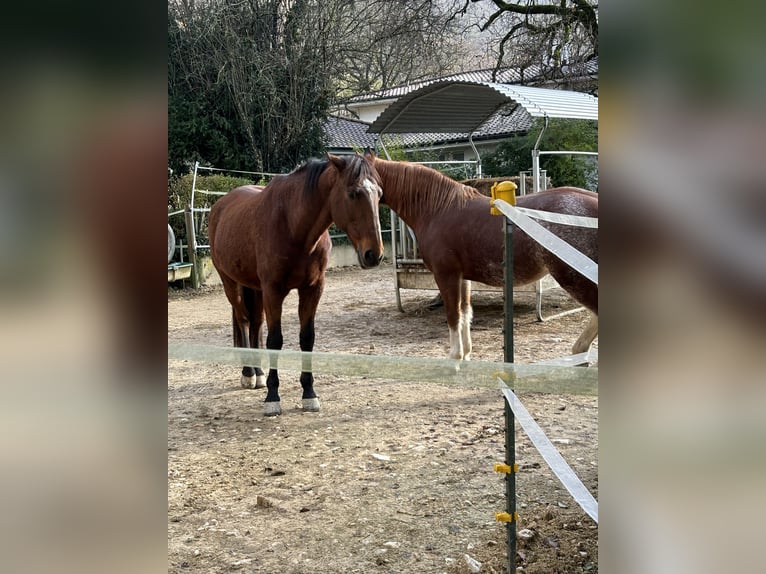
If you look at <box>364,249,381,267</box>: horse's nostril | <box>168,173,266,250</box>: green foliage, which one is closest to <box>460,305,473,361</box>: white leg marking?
<box>364,249,381,267</box>: horse's nostril

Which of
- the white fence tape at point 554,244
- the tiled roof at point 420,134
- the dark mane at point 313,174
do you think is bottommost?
A: the white fence tape at point 554,244

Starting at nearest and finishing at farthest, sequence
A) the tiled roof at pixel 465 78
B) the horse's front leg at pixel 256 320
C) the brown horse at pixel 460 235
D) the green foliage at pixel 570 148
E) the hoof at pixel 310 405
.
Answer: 1. the hoof at pixel 310 405
2. the brown horse at pixel 460 235
3. the horse's front leg at pixel 256 320
4. the green foliage at pixel 570 148
5. the tiled roof at pixel 465 78

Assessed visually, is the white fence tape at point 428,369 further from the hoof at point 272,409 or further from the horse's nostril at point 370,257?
the hoof at point 272,409

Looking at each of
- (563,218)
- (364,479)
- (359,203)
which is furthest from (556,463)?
(359,203)

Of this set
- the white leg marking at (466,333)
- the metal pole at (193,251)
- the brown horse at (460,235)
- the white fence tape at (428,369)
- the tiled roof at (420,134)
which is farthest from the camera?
the tiled roof at (420,134)

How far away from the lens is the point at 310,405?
14.6ft

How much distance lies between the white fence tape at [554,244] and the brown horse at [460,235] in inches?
94.9

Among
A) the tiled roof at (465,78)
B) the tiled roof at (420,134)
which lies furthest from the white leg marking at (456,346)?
the tiled roof at (465,78)

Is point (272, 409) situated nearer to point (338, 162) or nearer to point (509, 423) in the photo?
point (338, 162)

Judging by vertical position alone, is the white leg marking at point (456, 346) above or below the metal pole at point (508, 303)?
below

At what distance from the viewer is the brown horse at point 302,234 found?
13.6ft

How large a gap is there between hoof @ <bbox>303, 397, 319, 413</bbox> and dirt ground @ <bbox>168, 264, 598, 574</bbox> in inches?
2.3
